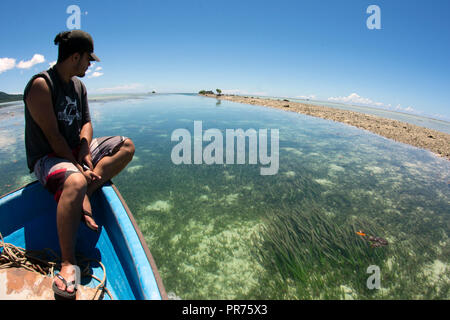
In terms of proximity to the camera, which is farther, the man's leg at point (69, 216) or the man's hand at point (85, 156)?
the man's hand at point (85, 156)

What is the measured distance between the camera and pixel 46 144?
231cm

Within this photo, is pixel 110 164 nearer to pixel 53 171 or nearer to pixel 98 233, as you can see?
pixel 53 171

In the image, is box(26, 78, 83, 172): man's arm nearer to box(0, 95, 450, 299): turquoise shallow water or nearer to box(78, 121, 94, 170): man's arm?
box(78, 121, 94, 170): man's arm

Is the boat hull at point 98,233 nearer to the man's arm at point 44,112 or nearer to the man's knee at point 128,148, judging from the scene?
the man's knee at point 128,148

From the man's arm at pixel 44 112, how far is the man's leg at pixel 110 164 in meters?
0.54

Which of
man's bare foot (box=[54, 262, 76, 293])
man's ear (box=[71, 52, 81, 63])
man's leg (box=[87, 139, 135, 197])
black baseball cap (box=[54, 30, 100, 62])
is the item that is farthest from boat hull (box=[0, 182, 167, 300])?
black baseball cap (box=[54, 30, 100, 62])

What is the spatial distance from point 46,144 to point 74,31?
136cm

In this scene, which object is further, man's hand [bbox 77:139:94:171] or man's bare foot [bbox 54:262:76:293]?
man's hand [bbox 77:139:94:171]

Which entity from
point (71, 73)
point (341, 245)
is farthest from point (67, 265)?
point (341, 245)

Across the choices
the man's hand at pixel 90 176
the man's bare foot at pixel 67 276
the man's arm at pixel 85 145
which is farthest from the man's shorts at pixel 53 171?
the man's bare foot at pixel 67 276

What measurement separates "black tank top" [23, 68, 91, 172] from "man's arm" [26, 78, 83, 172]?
74mm

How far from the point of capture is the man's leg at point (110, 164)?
107 inches

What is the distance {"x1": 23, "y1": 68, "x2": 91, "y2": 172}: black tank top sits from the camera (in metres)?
2.20
